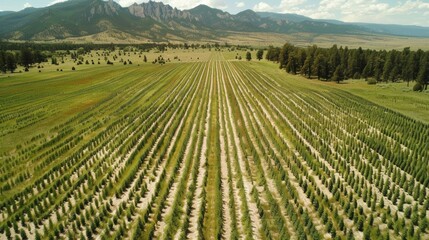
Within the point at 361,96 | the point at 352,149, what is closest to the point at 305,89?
the point at 361,96

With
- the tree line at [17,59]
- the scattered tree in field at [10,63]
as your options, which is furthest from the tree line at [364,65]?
the tree line at [17,59]

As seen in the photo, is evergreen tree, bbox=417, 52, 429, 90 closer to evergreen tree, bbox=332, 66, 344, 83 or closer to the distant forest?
the distant forest

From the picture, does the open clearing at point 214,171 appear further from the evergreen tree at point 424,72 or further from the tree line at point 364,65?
the tree line at point 364,65

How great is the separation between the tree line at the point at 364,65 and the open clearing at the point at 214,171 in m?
37.4

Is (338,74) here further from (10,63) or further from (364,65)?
(10,63)

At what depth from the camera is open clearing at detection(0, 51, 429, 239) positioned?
765 inches

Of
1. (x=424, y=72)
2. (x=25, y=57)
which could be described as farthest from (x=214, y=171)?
(x=25, y=57)

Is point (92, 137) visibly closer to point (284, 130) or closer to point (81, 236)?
point (81, 236)

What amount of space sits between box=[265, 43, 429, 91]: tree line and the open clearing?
3739cm

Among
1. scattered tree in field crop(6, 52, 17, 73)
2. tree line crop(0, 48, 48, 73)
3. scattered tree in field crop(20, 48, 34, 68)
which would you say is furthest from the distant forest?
scattered tree in field crop(20, 48, 34, 68)

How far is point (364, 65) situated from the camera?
101 m

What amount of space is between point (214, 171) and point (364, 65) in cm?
9231

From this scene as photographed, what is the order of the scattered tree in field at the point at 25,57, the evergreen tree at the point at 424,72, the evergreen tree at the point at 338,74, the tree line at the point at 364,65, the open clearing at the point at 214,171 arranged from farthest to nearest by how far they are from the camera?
the scattered tree in field at the point at 25,57 → the tree line at the point at 364,65 → the evergreen tree at the point at 338,74 → the evergreen tree at the point at 424,72 → the open clearing at the point at 214,171

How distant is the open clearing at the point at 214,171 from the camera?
1942cm
